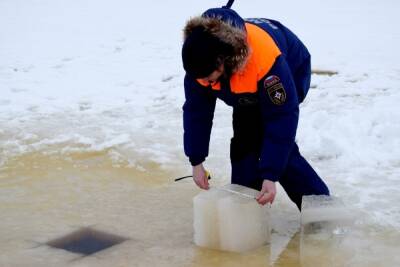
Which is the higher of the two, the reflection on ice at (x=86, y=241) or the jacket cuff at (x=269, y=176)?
the jacket cuff at (x=269, y=176)

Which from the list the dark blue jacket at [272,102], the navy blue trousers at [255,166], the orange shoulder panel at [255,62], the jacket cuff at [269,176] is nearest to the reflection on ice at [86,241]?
the dark blue jacket at [272,102]

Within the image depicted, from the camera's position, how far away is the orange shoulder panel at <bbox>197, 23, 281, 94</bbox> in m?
2.83

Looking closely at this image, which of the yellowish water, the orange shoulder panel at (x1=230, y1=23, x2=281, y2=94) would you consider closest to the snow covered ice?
the yellowish water

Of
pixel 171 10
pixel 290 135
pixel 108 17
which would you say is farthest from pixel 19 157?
pixel 171 10

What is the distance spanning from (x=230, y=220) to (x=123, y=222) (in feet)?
2.40

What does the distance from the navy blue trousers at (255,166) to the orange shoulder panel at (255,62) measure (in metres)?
0.43

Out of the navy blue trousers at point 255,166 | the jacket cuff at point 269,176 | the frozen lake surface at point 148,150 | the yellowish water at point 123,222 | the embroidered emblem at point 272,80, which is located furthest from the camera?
the navy blue trousers at point 255,166

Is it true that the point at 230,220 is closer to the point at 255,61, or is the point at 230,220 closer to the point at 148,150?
the point at 255,61

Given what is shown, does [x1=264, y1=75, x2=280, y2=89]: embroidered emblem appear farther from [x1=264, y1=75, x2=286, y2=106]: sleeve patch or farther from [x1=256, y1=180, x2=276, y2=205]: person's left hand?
[x1=256, y1=180, x2=276, y2=205]: person's left hand

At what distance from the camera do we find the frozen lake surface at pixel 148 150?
3250 mm

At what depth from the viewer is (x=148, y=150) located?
4973 millimetres

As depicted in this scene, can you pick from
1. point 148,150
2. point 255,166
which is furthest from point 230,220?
point 148,150

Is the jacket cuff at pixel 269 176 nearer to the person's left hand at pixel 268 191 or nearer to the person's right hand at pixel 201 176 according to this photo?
the person's left hand at pixel 268 191

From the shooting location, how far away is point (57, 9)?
13.1 m
